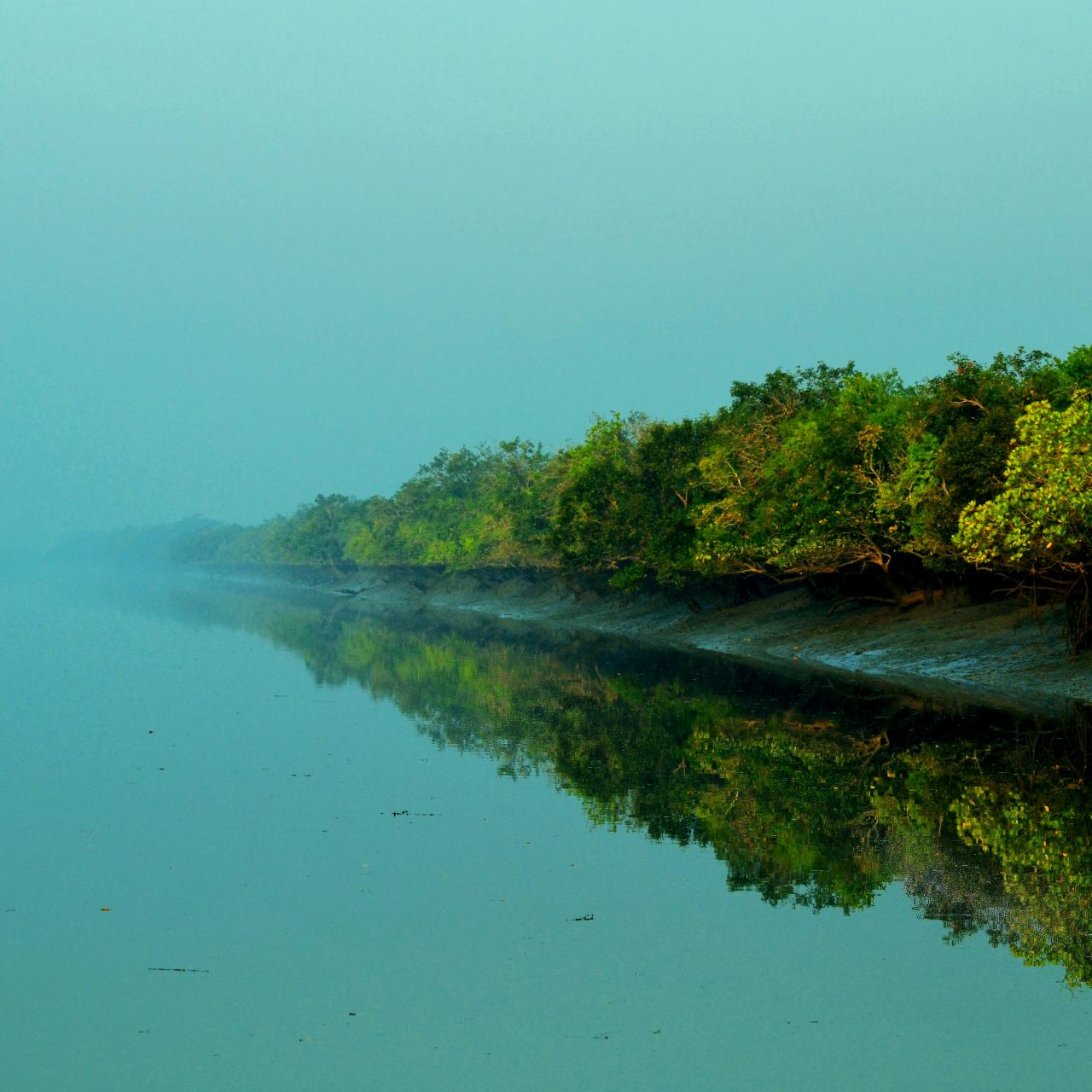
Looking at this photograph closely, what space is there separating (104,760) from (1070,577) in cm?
3222

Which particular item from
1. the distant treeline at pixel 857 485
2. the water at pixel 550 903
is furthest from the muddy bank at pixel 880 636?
the water at pixel 550 903

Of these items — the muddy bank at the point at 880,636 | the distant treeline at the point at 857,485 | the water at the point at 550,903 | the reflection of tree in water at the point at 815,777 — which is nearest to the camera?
the water at the point at 550,903

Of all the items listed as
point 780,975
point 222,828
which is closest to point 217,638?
point 222,828

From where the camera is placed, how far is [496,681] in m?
51.2

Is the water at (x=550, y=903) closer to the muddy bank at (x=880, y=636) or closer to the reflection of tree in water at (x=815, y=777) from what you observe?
the reflection of tree in water at (x=815, y=777)

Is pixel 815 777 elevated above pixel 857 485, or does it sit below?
below

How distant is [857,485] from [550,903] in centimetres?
4125

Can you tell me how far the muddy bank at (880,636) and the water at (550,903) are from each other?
8344 mm

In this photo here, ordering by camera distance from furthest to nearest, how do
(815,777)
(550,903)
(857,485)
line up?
(857,485), (815,777), (550,903)

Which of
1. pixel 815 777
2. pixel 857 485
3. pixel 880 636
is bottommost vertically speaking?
pixel 815 777

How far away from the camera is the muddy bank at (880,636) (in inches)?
1713

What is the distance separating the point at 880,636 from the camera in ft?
188

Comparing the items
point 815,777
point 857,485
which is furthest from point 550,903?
point 857,485

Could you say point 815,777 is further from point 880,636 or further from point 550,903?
point 880,636
